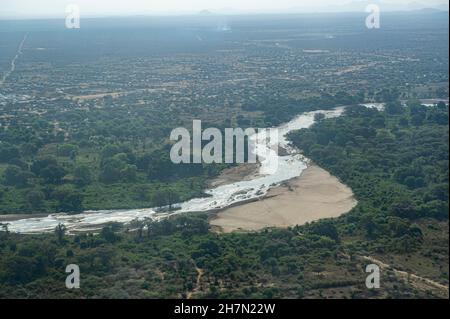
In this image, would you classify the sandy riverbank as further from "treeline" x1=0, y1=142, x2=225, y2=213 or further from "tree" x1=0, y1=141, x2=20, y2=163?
"tree" x1=0, y1=141, x2=20, y2=163

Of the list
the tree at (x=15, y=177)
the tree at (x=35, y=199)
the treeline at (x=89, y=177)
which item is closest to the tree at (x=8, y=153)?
the treeline at (x=89, y=177)

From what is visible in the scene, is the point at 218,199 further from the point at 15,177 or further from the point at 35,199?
the point at 15,177

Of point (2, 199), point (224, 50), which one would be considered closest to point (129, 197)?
point (2, 199)

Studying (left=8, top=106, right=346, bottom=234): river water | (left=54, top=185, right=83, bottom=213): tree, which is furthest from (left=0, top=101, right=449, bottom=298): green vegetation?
(left=54, top=185, right=83, bottom=213): tree

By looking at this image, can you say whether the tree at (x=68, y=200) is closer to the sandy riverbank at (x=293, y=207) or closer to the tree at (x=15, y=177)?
the tree at (x=15, y=177)

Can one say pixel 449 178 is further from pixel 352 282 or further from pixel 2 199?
pixel 2 199

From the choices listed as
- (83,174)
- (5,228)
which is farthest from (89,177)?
(5,228)

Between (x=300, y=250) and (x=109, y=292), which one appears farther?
(x=300, y=250)
